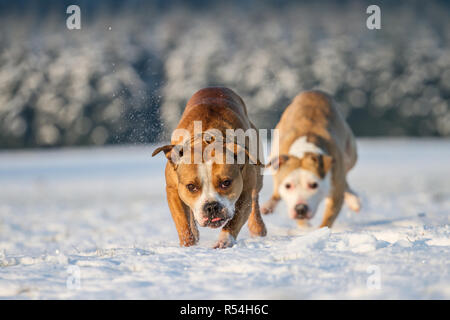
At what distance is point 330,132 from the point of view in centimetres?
698

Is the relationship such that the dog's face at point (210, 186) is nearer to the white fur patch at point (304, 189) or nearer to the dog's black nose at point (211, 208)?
the dog's black nose at point (211, 208)

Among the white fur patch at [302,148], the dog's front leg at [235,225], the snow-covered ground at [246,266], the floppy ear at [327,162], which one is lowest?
the snow-covered ground at [246,266]

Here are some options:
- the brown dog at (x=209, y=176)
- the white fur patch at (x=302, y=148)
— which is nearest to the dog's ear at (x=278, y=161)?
the white fur patch at (x=302, y=148)

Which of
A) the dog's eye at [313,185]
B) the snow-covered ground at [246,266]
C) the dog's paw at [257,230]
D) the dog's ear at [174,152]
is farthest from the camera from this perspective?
the dog's eye at [313,185]

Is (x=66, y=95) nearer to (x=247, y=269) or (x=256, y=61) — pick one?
(x=256, y=61)

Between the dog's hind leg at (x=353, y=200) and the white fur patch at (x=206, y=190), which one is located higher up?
the white fur patch at (x=206, y=190)

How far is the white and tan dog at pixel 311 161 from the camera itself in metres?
6.05

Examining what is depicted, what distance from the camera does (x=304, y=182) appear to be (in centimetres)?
605

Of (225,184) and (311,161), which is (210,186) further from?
(311,161)

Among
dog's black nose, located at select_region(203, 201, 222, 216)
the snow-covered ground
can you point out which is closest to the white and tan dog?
the snow-covered ground

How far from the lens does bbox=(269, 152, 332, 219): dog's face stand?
592 centimetres


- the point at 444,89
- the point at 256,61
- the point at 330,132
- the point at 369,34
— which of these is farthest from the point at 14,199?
the point at 369,34

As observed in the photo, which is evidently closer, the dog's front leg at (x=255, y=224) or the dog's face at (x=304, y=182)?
the dog's front leg at (x=255, y=224)
